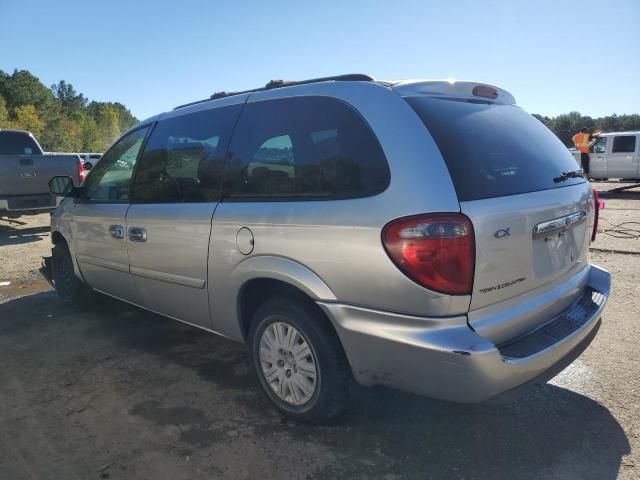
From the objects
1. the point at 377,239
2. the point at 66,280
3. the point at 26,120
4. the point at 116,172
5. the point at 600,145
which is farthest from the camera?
the point at 26,120

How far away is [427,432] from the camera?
8.70 ft

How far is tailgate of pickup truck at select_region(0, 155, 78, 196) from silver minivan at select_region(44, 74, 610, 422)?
7.10 m

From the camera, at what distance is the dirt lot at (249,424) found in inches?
93.5

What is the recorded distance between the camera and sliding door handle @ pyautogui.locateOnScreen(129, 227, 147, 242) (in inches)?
138

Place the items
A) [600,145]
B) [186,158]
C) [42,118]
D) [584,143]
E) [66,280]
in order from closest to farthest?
[186,158]
[66,280]
[584,143]
[600,145]
[42,118]

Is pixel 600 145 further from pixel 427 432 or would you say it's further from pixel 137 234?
pixel 137 234

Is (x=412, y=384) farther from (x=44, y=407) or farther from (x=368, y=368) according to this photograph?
(x=44, y=407)

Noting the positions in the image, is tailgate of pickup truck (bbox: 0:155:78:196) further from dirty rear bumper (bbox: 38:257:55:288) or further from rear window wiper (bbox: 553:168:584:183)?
rear window wiper (bbox: 553:168:584:183)

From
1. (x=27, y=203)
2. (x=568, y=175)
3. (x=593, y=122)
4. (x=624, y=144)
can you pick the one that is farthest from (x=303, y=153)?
(x=593, y=122)

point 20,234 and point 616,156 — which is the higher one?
point 616,156

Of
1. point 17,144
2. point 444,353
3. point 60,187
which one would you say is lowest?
point 444,353

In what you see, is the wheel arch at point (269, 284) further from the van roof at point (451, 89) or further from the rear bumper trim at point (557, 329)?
the van roof at point (451, 89)

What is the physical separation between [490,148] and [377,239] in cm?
77

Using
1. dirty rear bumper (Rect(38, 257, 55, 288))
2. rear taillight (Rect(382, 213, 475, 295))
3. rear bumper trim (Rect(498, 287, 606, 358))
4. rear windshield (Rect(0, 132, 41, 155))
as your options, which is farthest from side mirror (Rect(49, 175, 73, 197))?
rear windshield (Rect(0, 132, 41, 155))
